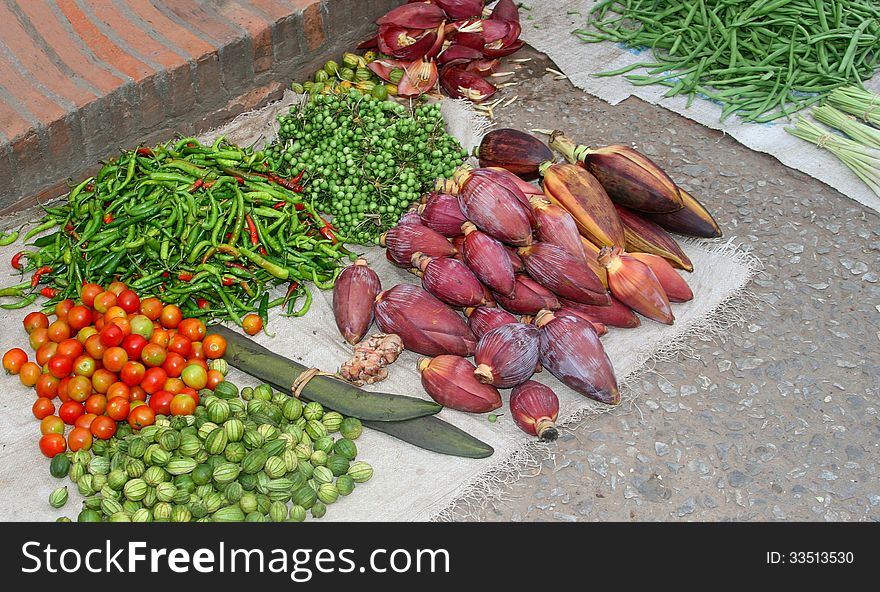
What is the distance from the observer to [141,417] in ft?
9.23

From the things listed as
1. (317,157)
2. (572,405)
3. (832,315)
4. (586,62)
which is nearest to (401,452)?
(572,405)

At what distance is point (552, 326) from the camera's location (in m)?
2.99

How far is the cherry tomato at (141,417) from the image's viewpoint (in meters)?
2.82

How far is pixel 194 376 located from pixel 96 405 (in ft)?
1.05

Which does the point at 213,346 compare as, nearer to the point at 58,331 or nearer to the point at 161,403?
the point at 161,403

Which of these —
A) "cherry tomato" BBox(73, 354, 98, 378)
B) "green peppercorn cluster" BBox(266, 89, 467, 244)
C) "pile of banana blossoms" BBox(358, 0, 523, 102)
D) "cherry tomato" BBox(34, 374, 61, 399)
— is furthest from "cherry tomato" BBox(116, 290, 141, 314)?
"pile of banana blossoms" BBox(358, 0, 523, 102)

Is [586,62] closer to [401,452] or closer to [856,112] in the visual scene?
[856,112]

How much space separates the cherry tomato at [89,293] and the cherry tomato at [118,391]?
414 mm

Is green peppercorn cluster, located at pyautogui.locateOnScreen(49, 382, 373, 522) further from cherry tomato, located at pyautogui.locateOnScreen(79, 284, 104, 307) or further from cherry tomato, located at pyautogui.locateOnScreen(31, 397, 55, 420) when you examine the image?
cherry tomato, located at pyautogui.locateOnScreen(79, 284, 104, 307)

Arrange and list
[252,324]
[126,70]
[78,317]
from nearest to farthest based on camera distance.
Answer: [78,317]
[252,324]
[126,70]

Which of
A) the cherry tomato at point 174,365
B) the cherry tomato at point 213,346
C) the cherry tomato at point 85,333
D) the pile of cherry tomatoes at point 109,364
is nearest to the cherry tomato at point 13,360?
the pile of cherry tomatoes at point 109,364

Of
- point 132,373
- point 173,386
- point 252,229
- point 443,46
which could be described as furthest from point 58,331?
point 443,46

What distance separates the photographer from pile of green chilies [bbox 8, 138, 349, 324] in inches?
129

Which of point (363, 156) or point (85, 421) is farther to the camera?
point (363, 156)
